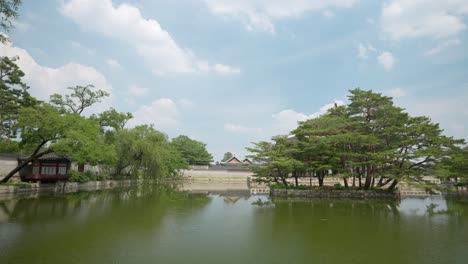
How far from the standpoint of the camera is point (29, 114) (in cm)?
1670

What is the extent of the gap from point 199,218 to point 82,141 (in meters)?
11.3

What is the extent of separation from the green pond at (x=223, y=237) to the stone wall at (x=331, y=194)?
271 inches

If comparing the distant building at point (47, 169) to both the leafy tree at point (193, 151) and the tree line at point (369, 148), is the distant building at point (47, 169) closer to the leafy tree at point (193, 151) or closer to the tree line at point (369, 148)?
the tree line at point (369, 148)

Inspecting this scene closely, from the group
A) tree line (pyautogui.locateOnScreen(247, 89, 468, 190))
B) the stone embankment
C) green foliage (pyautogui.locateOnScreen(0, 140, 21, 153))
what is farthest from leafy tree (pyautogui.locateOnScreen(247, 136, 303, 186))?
green foliage (pyautogui.locateOnScreen(0, 140, 21, 153))

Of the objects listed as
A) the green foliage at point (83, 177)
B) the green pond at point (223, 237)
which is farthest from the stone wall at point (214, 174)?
the green pond at point (223, 237)

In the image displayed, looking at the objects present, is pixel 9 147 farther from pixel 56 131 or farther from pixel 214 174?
pixel 214 174

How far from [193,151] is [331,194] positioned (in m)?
35.6

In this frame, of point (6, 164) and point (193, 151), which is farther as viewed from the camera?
point (193, 151)

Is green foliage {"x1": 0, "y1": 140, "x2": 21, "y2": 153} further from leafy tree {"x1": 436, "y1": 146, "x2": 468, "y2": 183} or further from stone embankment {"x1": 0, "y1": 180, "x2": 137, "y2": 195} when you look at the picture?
leafy tree {"x1": 436, "y1": 146, "x2": 468, "y2": 183}

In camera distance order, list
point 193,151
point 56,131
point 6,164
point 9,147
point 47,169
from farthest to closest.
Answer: point 193,151 < point 9,147 < point 47,169 < point 6,164 < point 56,131

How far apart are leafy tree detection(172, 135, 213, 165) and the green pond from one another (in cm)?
3928

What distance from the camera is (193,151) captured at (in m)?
52.2

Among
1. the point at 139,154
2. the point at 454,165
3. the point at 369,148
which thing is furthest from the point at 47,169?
the point at 454,165

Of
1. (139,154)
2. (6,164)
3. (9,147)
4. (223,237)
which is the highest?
(9,147)
